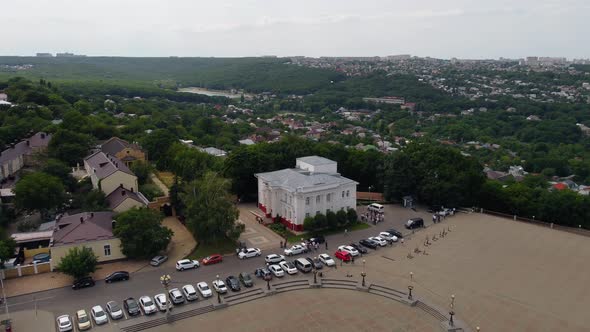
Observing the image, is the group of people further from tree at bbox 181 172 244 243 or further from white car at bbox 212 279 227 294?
white car at bbox 212 279 227 294

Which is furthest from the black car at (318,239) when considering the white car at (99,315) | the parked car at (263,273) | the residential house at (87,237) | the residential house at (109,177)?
the residential house at (109,177)

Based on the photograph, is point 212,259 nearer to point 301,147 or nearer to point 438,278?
point 438,278

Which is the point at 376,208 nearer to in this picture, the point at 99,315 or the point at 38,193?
the point at 99,315

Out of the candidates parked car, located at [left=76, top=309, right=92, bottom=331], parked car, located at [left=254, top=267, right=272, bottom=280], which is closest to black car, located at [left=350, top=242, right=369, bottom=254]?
parked car, located at [left=254, top=267, right=272, bottom=280]

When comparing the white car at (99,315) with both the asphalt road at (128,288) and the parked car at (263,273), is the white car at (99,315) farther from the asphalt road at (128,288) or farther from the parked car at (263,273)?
the parked car at (263,273)

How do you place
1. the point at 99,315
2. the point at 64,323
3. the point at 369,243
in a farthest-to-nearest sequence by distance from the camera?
the point at 369,243 → the point at 99,315 → the point at 64,323

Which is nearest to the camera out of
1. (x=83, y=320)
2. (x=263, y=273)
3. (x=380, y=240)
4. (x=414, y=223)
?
(x=83, y=320)

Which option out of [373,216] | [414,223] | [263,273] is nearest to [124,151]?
[373,216]
